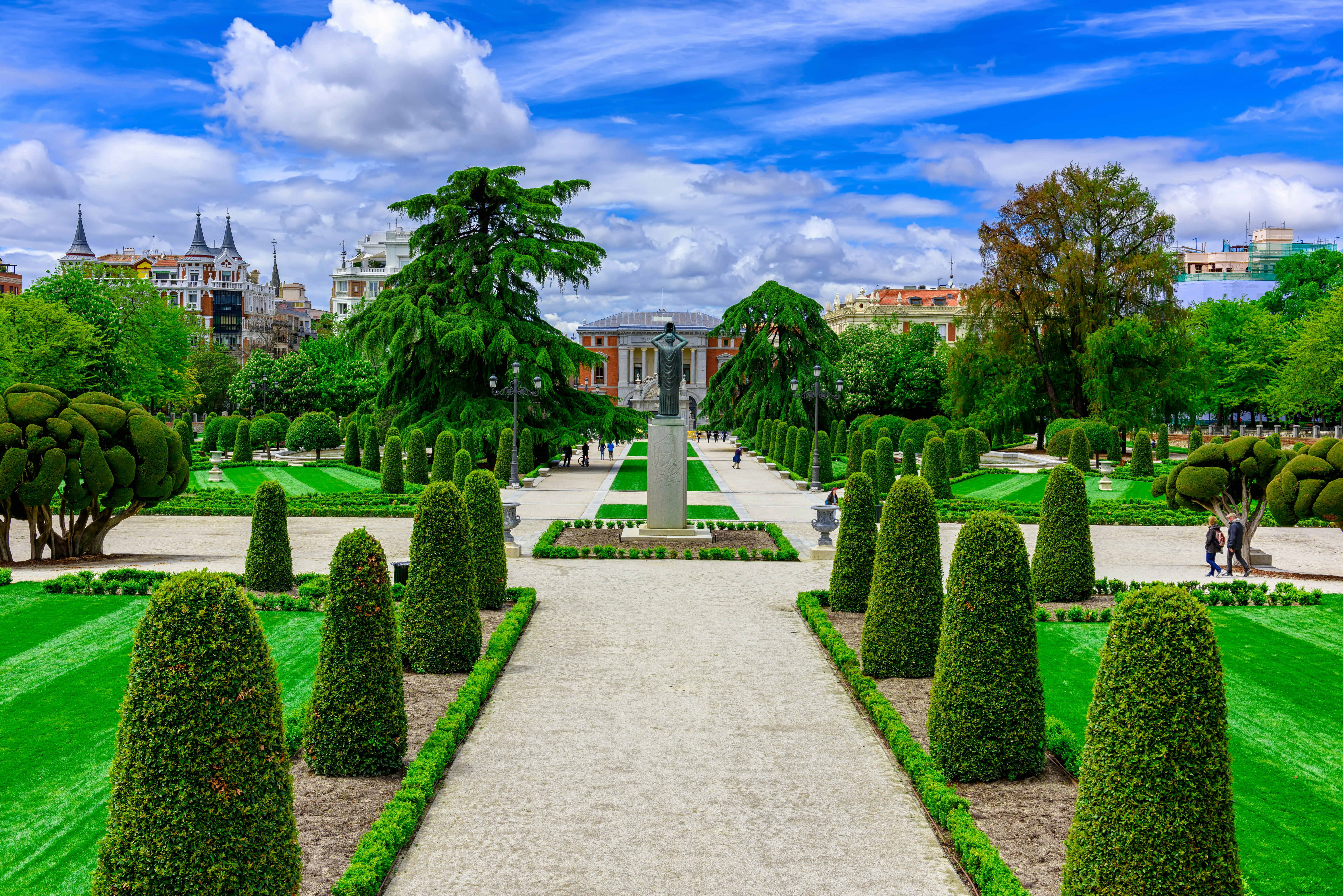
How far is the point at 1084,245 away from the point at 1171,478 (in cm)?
3237

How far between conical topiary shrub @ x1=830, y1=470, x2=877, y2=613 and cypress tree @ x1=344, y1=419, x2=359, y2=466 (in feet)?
102

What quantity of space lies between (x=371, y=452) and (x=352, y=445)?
3.04 m

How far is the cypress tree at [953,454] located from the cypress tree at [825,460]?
418 cm

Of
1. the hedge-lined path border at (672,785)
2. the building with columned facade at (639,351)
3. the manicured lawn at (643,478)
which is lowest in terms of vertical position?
the hedge-lined path border at (672,785)

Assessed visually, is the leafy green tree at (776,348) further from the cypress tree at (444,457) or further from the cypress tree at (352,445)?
the cypress tree at (444,457)

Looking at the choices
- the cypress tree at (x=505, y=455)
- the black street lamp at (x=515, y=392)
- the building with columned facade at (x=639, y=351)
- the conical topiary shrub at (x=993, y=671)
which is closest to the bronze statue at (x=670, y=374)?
the black street lamp at (x=515, y=392)

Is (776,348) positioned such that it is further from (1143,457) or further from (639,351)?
(639,351)

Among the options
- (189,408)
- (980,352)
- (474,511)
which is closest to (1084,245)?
(980,352)

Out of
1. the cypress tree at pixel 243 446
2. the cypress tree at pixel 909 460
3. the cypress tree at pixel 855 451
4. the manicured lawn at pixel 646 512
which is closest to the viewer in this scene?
the manicured lawn at pixel 646 512

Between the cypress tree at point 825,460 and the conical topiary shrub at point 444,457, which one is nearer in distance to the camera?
the conical topiary shrub at point 444,457

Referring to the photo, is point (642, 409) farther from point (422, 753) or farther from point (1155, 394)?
point (422, 753)

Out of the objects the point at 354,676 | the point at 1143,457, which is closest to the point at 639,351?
the point at 1143,457

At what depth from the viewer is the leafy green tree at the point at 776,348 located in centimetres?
5141

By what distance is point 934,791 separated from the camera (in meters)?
7.21
